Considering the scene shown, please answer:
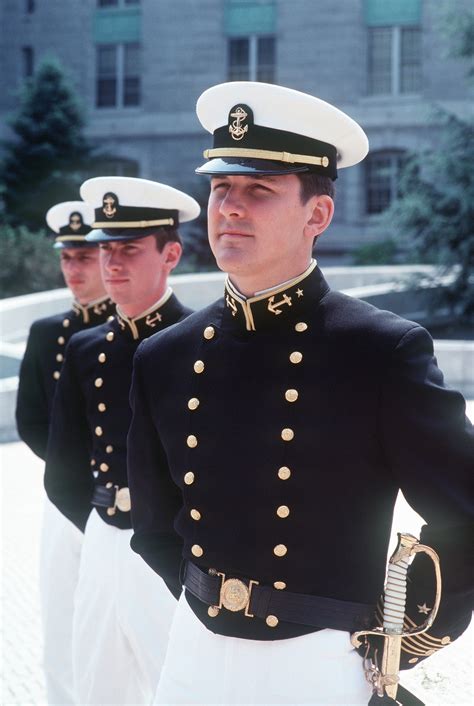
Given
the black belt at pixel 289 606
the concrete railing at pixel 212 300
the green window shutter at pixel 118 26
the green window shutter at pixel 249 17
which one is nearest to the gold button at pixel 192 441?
the black belt at pixel 289 606

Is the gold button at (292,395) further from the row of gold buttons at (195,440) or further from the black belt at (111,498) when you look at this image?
the black belt at (111,498)

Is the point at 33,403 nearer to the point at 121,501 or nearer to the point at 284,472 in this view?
the point at 121,501

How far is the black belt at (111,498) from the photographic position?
3.91m

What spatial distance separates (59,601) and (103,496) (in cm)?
73

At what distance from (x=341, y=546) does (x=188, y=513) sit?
0.45 meters

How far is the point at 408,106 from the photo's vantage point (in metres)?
32.4

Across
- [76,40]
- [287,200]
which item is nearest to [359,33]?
[76,40]

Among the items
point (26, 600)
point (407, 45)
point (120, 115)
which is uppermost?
point (407, 45)

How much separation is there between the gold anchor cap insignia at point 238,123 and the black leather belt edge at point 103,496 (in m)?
1.67

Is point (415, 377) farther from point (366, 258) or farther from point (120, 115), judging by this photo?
point (120, 115)

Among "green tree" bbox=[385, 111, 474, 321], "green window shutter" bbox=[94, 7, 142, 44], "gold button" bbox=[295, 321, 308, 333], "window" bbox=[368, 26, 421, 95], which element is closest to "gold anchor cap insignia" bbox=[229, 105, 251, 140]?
"gold button" bbox=[295, 321, 308, 333]

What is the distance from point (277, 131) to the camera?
2770 mm

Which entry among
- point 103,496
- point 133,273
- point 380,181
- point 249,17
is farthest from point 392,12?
point 103,496

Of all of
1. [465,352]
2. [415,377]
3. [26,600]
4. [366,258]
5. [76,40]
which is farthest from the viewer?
[76,40]
